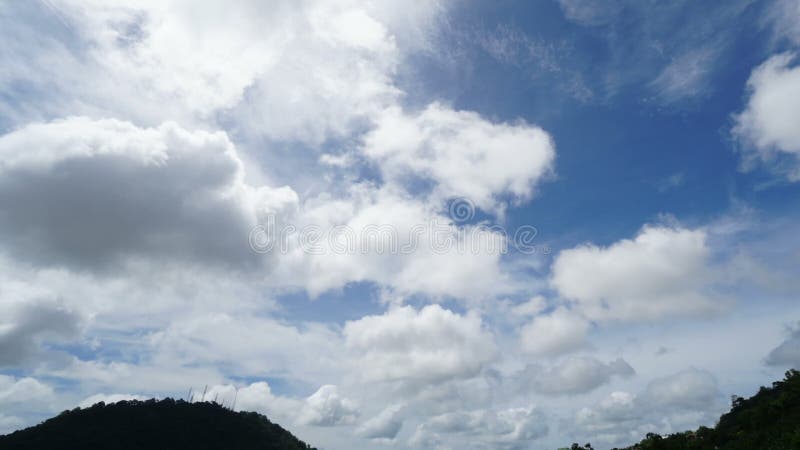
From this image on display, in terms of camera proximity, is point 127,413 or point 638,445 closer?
point 638,445

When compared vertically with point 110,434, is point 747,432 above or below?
below

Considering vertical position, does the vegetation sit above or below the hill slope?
below

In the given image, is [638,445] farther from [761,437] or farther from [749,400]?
[749,400]

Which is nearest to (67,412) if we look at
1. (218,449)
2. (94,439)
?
(94,439)

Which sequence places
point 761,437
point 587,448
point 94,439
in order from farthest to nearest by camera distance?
point 94,439 → point 587,448 → point 761,437

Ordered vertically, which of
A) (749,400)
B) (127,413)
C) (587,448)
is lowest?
(587,448)

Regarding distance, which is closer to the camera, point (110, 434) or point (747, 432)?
point (747, 432)

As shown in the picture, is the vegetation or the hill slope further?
the hill slope

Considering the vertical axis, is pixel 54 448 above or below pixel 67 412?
below

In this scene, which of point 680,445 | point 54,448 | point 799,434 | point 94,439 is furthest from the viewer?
point 94,439

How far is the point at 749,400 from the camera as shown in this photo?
50406 millimetres

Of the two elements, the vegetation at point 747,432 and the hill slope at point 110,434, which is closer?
the vegetation at point 747,432

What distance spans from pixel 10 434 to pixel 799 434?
8878 inches

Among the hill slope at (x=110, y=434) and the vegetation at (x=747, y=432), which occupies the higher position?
the hill slope at (x=110, y=434)
